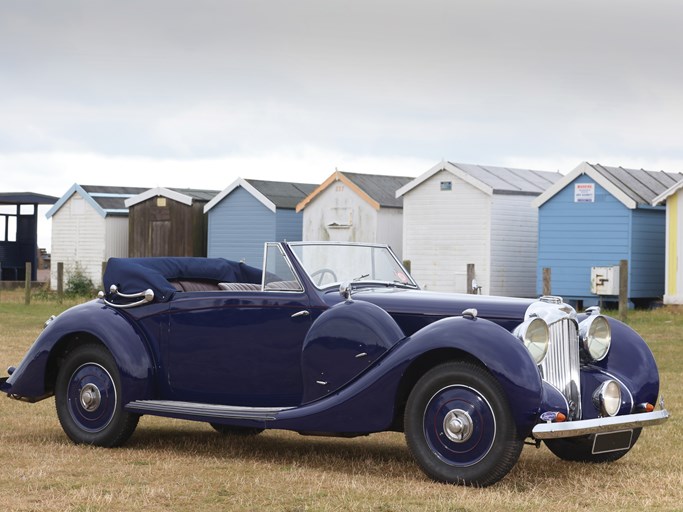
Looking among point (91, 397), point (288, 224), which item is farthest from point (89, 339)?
point (288, 224)

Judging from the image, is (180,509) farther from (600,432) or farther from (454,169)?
(454,169)

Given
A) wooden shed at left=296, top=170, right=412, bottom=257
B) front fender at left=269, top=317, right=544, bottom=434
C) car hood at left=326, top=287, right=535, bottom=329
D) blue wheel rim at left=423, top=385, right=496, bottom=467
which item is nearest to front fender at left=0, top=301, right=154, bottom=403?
front fender at left=269, top=317, right=544, bottom=434

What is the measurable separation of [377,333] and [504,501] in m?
1.53

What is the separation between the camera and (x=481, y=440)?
7266mm

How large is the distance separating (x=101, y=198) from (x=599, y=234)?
19.4 meters

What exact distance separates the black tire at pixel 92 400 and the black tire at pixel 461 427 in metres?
2.54

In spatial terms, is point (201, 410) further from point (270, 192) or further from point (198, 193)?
point (198, 193)

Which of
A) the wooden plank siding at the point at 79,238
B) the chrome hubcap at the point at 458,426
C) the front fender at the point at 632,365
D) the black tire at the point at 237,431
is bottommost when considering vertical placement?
the black tire at the point at 237,431

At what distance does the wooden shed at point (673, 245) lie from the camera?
28.6 meters

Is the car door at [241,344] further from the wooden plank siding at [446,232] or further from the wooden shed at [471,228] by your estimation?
the wooden shed at [471,228]

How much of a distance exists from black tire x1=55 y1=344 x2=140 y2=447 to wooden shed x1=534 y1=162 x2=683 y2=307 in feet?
68.5

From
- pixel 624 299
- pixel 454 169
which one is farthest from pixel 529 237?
pixel 624 299

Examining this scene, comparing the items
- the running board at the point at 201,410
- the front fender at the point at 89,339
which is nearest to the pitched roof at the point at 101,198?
the front fender at the point at 89,339

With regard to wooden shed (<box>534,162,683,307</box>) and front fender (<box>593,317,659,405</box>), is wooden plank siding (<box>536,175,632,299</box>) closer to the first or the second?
wooden shed (<box>534,162,683,307</box>)
